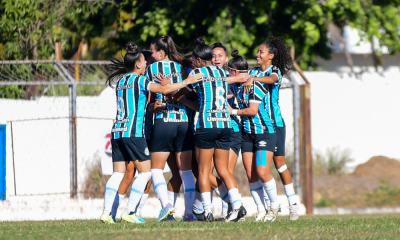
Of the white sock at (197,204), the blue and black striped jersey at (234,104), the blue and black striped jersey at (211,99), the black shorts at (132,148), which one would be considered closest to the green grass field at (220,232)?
the black shorts at (132,148)

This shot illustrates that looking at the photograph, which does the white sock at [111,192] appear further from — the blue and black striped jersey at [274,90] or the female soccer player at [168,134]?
the blue and black striped jersey at [274,90]

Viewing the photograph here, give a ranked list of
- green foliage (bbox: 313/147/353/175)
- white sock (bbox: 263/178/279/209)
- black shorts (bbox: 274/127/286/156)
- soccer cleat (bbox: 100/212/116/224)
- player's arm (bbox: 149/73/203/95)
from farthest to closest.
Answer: green foliage (bbox: 313/147/353/175) → black shorts (bbox: 274/127/286/156) → white sock (bbox: 263/178/279/209) → soccer cleat (bbox: 100/212/116/224) → player's arm (bbox: 149/73/203/95)

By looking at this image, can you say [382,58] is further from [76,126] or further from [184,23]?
[76,126]

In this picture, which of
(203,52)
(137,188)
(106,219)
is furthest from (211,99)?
(106,219)

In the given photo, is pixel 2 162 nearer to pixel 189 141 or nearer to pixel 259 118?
pixel 189 141

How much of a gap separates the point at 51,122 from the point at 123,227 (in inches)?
266

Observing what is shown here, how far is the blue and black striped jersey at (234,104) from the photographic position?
325 inches

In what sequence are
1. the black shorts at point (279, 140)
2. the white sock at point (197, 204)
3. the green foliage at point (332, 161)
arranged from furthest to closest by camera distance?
the green foliage at point (332, 161)
the black shorts at point (279, 140)
the white sock at point (197, 204)

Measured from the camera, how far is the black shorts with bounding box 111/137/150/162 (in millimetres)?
7434

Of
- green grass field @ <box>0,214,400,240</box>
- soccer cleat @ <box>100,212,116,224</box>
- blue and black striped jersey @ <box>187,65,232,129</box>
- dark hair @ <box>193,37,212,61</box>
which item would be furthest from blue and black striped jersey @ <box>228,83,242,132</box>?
soccer cleat @ <box>100,212,116,224</box>

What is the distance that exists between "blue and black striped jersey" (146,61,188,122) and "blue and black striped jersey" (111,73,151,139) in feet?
1.09

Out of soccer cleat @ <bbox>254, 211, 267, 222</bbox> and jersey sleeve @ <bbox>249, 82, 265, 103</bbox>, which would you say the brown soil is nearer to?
soccer cleat @ <bbox>254, 211, 267, 222</bbox>

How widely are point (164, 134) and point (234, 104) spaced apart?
44.8 inches

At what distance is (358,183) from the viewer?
17.7m
